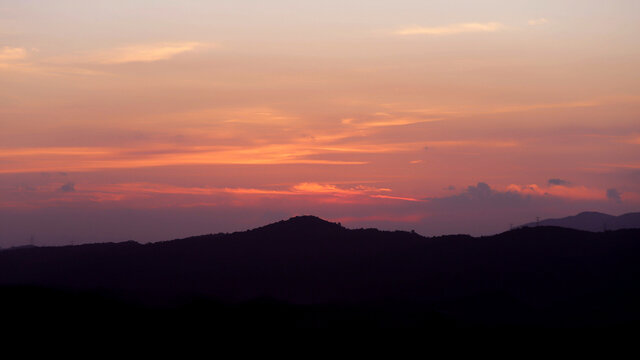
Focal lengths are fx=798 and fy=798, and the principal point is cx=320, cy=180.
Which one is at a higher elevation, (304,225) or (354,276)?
(304,225)

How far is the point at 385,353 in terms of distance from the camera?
70312mm

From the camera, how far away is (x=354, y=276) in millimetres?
111125

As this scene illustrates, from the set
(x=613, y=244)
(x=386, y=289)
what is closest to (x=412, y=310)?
(x=386, y=289)

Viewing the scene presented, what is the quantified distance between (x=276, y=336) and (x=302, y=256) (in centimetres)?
4624

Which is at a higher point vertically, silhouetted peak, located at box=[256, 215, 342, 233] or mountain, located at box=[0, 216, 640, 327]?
silhouetted peak, located at box=[256, 215, 342, 233]

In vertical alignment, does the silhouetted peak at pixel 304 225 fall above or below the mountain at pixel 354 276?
Result: above

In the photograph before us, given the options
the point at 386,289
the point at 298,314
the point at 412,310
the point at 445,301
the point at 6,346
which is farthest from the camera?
the point at 386,289

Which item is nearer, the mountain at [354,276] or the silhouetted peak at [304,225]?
the mountain at [354,276]

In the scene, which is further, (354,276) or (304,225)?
(304,225)

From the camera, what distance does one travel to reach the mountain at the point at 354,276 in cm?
8538

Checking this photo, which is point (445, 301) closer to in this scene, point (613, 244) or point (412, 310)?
point (412, 310)

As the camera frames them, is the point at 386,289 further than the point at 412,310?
Yes

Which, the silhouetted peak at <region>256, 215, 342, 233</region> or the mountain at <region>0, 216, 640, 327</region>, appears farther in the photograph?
the silhouetted peak at <region>256, 215, 342, 233</region>

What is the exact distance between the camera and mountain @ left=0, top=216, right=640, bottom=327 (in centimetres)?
8538
